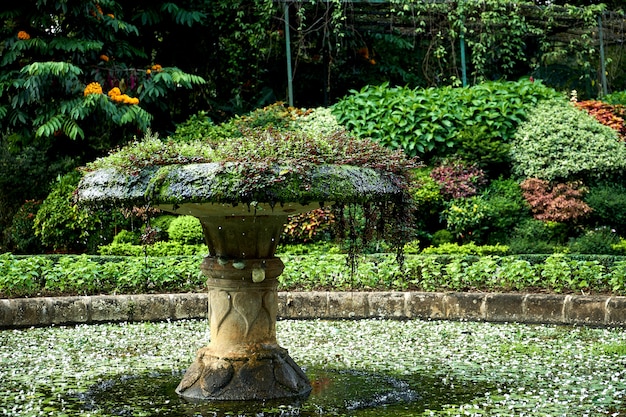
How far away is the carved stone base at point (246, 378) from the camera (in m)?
6.02

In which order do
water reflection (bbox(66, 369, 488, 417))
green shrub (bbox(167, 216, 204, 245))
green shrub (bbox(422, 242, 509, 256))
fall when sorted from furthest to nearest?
green shrub (bbox(167, 216, 204, 245)), green shrub (bbox(422, 242, 509, 256)), water reflection (bbox(66, 369, 488, 417))

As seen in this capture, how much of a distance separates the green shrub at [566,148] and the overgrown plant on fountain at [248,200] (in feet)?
25.4

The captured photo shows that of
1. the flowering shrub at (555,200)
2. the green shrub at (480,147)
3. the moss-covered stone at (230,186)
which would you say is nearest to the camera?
the moss-covered stone at (230,186)

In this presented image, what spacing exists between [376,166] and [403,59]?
15.0m

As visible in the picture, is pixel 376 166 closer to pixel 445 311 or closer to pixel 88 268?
pixel 445 311

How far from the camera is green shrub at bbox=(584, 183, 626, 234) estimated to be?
1317 centimetres

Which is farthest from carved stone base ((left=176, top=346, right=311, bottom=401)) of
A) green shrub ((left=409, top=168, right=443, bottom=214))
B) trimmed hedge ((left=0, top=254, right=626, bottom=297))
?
green shrub ((left=409, top=168, right=443, bottom=214))

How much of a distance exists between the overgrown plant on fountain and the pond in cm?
37

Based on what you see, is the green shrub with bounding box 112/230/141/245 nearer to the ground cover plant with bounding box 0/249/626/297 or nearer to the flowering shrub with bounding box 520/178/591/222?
the ground cover plant with bounding box 0/249/626/297

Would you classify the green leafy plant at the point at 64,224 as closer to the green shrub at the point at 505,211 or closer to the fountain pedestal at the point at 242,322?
the green shrub at the point at 505,211

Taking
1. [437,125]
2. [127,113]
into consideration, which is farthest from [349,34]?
[127,113]

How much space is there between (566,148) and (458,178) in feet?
5.48

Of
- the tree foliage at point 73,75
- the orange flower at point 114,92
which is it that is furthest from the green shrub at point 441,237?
the orange flower at point 114,92

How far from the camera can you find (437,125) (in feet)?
47.1
